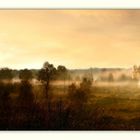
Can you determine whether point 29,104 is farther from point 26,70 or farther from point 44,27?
point 44,27

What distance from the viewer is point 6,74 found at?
207 cm

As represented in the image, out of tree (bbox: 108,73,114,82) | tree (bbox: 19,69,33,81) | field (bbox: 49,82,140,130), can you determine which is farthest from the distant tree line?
tree (bbox: 108,73,114,82)

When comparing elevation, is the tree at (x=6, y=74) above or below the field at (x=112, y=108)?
above

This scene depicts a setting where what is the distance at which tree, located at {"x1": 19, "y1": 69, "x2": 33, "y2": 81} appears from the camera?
2.08 metres

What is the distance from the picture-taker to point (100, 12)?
210 centimetres

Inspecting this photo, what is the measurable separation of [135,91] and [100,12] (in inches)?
23.2

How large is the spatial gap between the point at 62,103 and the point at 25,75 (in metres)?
0.32

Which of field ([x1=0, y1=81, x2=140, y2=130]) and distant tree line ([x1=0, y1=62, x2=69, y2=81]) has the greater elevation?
distant tree line ([x1=0, y1=62, x2=69, y2=81])

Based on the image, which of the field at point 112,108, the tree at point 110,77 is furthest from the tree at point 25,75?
the tree at point 110,77

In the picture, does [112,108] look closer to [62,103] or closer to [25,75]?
[62,103]

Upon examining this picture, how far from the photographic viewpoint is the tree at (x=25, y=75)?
2076 millimetres

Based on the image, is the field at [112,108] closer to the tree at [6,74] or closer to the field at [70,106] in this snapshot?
the field at [70,106]

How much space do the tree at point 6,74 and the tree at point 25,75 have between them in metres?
0.07

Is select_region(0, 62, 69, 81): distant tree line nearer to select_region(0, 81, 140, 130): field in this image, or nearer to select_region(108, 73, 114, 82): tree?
select_region(0, 81, 140, 130): field
